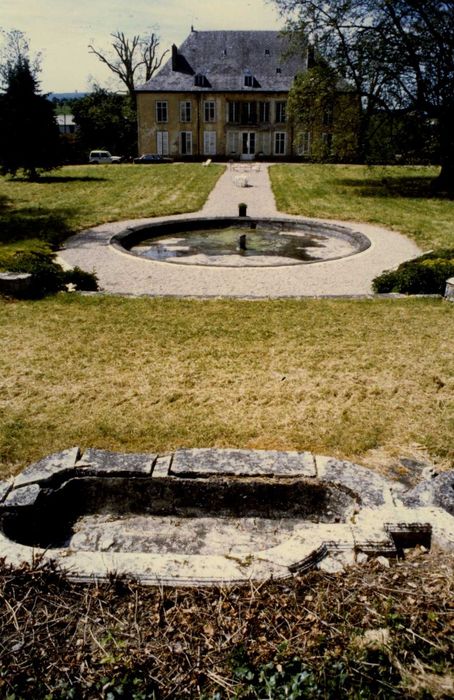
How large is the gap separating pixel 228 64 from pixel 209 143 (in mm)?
6572

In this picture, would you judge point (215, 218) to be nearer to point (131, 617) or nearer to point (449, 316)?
point (449, 316)

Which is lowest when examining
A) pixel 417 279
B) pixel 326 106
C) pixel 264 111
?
pixel 417 279

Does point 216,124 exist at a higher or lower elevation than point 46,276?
higher

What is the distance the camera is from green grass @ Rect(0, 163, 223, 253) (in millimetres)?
17078

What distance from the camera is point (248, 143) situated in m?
49.4

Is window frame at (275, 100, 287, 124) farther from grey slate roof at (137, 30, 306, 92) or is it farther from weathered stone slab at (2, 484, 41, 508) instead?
weathered stone slab at (2, 484, 41, 508)

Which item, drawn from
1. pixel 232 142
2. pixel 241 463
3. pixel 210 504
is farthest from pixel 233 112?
pixel 210 504

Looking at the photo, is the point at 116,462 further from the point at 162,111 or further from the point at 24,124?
the point at 162,111

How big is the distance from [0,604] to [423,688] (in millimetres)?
2137

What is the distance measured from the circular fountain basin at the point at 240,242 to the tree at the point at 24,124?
1537cm

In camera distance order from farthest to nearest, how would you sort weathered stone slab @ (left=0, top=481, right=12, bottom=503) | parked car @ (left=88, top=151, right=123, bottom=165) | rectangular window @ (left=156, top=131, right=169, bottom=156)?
parked car @ (left=88, top=151, right=123, bottom=165), rectangular window @ (left=156, top=131, right=169, bottom=156), weathered stone slab @ (left=0, top=481, right=12, bottom=503)

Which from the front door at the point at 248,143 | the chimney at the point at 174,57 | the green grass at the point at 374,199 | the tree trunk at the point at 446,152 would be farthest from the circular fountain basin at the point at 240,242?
the chimney at the point at 174,57

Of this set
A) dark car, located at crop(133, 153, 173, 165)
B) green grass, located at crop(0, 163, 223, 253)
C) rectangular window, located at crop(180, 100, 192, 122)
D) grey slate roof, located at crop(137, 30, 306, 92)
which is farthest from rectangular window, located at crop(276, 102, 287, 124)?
green grass, located at crop(0, 163, 223, 253)

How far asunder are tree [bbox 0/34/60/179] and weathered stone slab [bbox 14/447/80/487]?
28.3m
